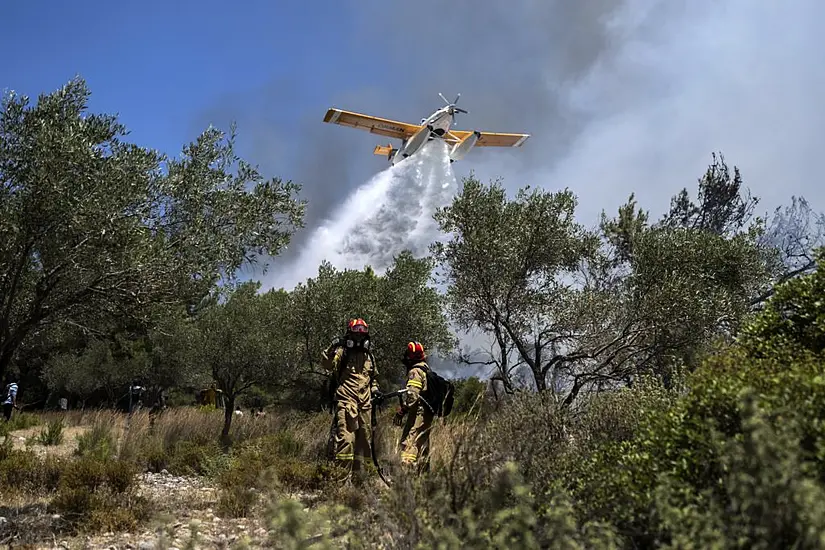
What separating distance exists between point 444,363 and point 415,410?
9459 mm

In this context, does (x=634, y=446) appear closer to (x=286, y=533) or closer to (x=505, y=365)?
(x=286, y=533)

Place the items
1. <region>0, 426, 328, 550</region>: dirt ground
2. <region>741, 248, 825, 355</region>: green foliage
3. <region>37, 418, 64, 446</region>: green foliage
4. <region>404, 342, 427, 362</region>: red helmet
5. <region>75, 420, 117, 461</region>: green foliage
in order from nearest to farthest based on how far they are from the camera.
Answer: <region>741, 248, 825, 355</region>: green foliage → <region>0, 426, 328, 550</region>: dirt ground → <region>404, 342, 427, 362</region>: red helmet → <region>75, 420, 117, 461</region>: green foliage → <region>37, 418, 64, 446</region>: green foliage

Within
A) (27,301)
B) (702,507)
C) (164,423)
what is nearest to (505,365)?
(164,423)

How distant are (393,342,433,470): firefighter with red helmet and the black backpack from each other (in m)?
0.07

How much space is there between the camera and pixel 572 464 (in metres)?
3.82

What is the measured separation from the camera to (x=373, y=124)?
3553 centimetres

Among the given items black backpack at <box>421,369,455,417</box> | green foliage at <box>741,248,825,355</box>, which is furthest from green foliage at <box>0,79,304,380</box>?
green foliage at <box>741,248,825,355</box>

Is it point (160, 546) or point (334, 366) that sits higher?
point (334, 366)

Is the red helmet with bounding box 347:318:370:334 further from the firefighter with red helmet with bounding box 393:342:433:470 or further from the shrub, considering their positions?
the shrub

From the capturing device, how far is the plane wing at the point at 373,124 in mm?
34656

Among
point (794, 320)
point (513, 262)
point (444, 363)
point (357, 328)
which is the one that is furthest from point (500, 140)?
point (794, 320)

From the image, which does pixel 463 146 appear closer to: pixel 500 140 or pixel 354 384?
pixel 500 140

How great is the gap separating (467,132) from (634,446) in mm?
34845

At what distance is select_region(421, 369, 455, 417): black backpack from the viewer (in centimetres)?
767
